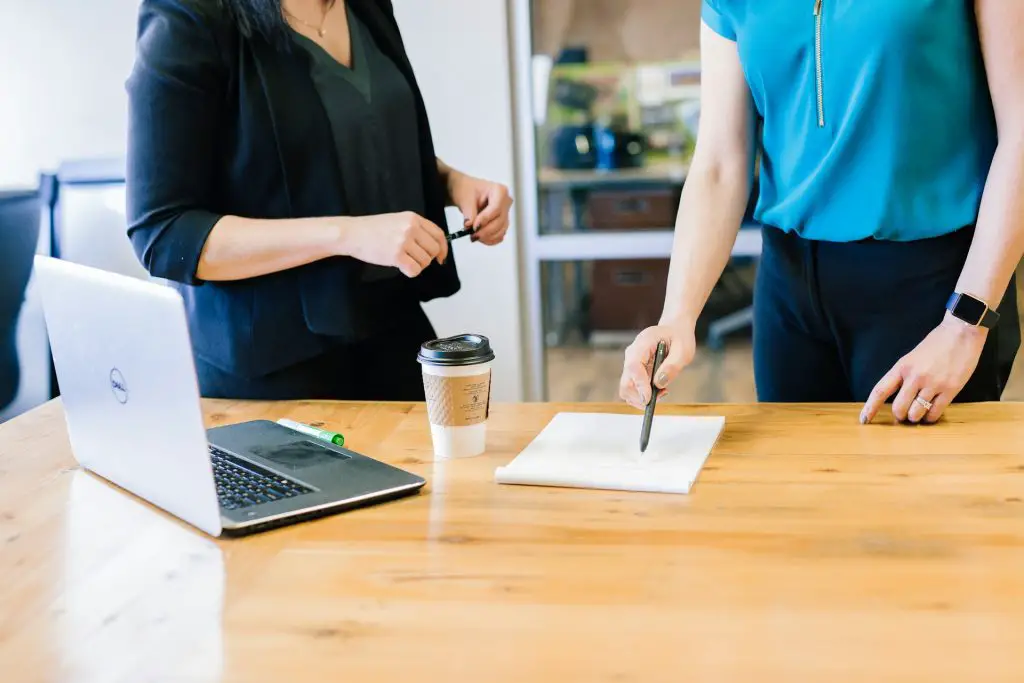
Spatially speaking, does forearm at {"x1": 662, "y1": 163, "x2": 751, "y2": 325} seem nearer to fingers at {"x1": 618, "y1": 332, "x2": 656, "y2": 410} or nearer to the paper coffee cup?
fingers at {"x1": 618, "y1": 332, "x2": 656, "y2": 410}

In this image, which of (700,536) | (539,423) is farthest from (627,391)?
(700,536)

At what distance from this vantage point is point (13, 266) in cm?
257

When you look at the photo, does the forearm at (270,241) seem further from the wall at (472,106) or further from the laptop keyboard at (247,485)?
the wall at (472,106)

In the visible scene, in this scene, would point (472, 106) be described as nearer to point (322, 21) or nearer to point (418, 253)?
→ point (322, 21)

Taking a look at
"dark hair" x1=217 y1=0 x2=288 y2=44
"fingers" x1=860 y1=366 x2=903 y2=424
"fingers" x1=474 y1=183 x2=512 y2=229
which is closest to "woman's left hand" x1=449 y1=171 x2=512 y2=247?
"fingers" x1=474 y1=183 x2=512 y2=229

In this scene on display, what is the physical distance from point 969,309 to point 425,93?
7.06ft

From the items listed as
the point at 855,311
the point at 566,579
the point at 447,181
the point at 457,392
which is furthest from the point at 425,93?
the point at 566,579

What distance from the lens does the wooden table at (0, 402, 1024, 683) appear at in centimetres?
79

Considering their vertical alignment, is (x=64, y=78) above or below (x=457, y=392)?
above

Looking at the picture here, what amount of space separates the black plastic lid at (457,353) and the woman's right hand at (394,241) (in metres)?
0.23

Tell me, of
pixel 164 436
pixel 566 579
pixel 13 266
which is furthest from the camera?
pixel 13 266

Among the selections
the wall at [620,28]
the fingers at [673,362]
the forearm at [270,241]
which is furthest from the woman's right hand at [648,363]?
the wall at [620,28]

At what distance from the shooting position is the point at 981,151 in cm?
139

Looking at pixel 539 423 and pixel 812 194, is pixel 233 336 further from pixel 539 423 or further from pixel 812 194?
pixel 812 194
